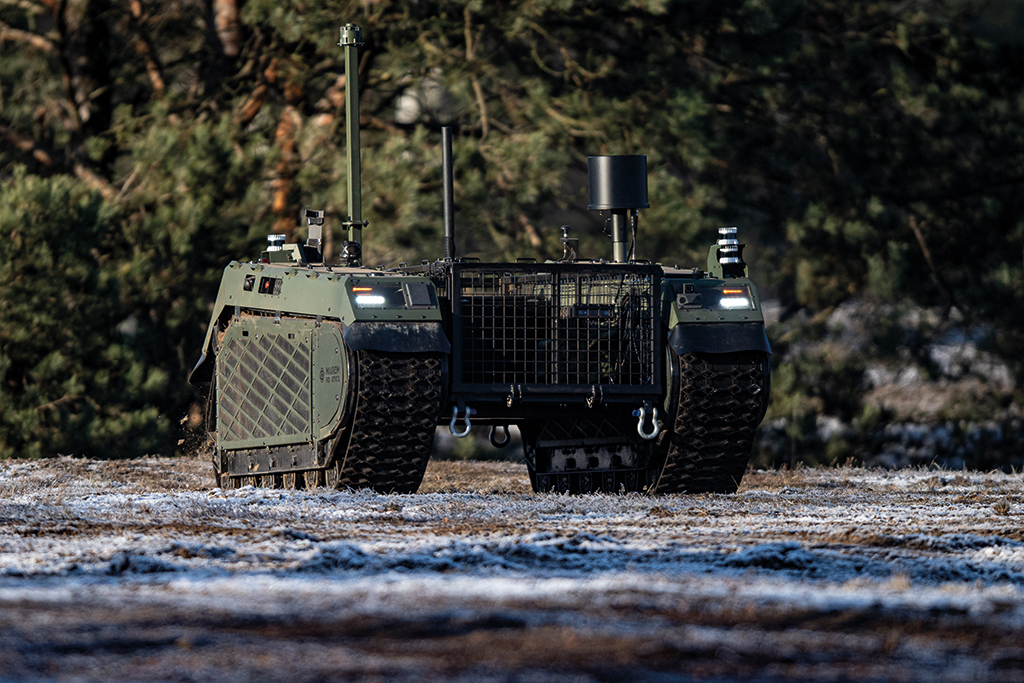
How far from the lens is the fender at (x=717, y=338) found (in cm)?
1004

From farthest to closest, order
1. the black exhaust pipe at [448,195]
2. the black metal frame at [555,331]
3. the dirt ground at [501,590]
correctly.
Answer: the black exhaust pipe at [448,195] < the black metal frame at [555,331] < the dirt ground at [501,590]

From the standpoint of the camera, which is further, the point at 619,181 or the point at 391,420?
the point at 619,181

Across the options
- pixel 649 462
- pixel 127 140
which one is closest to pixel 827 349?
pixel 127 140

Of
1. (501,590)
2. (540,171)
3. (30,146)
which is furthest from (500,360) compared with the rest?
(30,146)

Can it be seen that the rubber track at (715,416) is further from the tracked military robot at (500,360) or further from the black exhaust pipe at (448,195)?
the black exhaust pipe at (448,195)

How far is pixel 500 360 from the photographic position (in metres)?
10.0

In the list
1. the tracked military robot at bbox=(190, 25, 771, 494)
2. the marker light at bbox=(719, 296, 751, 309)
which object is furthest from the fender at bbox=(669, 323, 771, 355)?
the marker light at bbox=(719, 296, 751, 309)

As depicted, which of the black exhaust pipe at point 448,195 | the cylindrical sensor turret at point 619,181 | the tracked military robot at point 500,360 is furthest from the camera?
the cylindrical sensor turret at point 619,181

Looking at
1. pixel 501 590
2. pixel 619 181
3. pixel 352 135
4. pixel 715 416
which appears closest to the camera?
pixel 501 590

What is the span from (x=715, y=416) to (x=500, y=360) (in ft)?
4.58

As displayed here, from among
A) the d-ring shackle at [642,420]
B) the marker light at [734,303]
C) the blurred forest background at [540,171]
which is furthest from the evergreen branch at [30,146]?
the marker light at [734,303]

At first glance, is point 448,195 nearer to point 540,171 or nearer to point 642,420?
point 642,420

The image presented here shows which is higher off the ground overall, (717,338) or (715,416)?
(717,338)

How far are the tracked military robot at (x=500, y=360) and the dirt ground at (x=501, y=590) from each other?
62 cm
